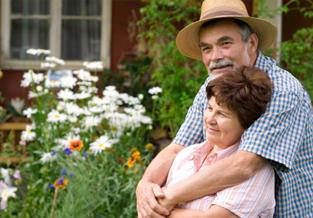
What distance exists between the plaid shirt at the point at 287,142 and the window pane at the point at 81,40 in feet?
15.4

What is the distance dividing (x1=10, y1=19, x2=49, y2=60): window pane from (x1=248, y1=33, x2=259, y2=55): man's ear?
15.7 feet

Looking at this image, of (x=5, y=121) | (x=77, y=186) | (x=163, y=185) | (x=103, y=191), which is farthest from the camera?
(x=5, y=121)

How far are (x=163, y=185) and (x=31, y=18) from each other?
498 centimetres

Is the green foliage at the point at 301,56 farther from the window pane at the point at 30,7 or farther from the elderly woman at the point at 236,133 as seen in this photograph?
the window pane at the point at 30,7

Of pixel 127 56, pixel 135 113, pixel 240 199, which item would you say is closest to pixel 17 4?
pixel 127 56

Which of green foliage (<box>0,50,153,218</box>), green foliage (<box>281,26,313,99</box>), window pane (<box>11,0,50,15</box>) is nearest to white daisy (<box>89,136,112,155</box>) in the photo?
green foliage (<box>0,50,153,218</box>)

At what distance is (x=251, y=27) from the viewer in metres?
A: 2.18

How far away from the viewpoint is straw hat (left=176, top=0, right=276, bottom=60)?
2102mm

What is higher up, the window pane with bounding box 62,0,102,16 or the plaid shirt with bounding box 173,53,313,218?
the window pane with bounding box 62,0,102,16

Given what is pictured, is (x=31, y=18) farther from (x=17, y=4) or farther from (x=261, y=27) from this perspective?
(x=261, y=27)

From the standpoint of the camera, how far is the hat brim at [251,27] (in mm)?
2133

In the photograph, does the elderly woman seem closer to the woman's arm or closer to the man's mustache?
the woman's arm

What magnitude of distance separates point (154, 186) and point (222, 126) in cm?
45

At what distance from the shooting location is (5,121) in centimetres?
545
